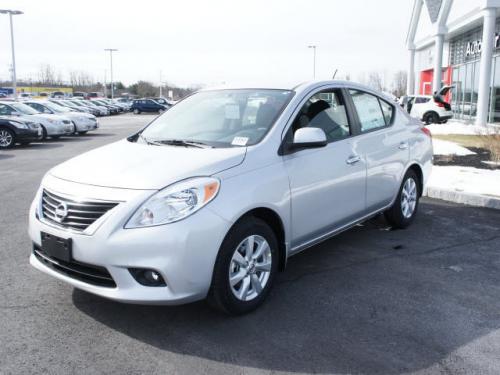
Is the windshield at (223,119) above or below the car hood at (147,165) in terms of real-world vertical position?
above

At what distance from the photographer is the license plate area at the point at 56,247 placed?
3432mm

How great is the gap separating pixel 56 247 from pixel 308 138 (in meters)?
2.03

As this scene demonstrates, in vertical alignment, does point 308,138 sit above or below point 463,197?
above

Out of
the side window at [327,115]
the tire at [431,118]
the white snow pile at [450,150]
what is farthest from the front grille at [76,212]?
the tire at [431,118]

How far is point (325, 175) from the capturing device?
444 centimetres

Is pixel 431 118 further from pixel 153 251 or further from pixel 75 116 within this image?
pixel 153 251

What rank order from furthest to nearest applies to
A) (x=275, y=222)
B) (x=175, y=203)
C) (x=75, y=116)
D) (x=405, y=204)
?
(x=75, y=116) → (x=405, y=204) → (x=275, y=222) → (x=175, y=203)

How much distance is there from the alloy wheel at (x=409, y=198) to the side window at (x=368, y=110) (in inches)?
35.7

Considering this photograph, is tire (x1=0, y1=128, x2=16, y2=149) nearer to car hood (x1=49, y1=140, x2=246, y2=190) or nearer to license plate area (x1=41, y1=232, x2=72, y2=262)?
car hood (x1=49, y1=140, x2=246, y2=190)

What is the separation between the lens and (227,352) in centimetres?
326

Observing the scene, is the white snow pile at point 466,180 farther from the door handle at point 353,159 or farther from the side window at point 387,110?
the door handle at point 353,159

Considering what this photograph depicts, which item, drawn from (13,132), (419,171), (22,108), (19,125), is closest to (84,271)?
(419,171)

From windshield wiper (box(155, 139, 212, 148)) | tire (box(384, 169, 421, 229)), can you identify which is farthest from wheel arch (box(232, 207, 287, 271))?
tire (box(384, 169, 421, 229))

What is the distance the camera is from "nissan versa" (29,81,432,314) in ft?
10.8
